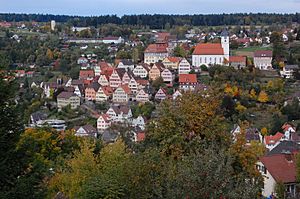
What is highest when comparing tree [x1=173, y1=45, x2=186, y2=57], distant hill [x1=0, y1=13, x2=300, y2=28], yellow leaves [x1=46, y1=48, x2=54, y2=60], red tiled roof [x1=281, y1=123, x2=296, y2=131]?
distant hill [x1=0, y1=13, x2=300, y2=28]

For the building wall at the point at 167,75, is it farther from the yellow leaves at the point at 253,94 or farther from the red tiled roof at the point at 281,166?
the red tiled roof at the point at 281,166

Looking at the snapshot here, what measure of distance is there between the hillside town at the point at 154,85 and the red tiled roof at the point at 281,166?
1.0 inches

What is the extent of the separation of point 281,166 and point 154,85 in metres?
27.7

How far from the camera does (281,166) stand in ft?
44.3

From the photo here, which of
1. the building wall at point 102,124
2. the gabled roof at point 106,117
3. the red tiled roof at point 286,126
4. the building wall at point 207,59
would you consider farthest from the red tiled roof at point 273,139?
the building wall at point 207,59

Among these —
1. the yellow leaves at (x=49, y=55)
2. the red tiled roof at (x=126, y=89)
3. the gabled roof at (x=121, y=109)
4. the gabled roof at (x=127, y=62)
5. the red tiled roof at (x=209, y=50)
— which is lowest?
the gabled roof at (x=121, y=109)

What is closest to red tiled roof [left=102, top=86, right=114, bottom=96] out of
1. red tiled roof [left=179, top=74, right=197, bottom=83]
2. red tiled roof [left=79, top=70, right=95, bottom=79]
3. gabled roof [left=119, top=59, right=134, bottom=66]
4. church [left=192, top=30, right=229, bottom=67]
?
red tiled roof [left=79, top=70, right=95, bottom=79]

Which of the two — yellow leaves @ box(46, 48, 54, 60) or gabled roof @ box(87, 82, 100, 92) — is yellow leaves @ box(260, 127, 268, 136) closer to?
gabled roof @ box(87, 82, 100, 92)

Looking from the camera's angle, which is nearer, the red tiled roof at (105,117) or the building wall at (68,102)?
the red tiled roof at (105,117)

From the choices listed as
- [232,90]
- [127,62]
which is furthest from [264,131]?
[127,62]

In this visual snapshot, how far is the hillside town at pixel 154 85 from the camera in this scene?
27719 mm

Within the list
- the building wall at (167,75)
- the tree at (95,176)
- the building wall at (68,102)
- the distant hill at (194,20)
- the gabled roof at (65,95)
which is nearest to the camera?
the tree at (95,176)

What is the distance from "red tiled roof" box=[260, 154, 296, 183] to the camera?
42.8 feet

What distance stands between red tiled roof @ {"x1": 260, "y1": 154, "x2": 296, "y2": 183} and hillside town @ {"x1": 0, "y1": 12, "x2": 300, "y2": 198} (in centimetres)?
2
